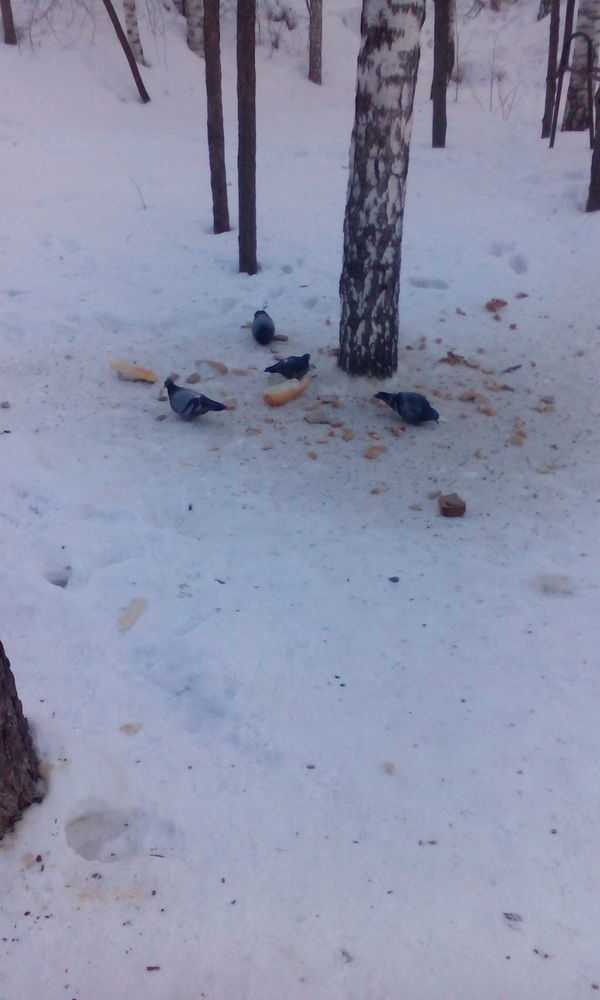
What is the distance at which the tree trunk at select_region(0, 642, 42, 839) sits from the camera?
7.07 feet

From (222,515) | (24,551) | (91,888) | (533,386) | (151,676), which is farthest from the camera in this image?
(533,386)

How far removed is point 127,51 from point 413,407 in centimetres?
883

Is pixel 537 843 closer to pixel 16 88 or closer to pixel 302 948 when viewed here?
pixel 302 948

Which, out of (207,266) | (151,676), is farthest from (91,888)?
(207,266)

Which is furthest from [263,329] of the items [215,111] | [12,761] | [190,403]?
[12,761]

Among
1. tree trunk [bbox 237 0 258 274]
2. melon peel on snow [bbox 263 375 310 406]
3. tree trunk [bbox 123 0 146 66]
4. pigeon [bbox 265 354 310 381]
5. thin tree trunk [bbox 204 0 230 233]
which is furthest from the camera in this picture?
tree trunk [bbox 123 0 146 66]

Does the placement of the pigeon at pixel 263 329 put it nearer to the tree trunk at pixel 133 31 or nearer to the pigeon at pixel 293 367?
the pigeon at pixel 293 367

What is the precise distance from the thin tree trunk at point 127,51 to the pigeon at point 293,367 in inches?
308

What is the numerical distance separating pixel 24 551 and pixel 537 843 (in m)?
2.25

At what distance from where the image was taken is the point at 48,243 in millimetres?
7039

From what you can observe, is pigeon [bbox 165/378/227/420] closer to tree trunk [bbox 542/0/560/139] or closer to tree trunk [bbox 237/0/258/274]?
tree trunk [bbox 237/0/258/274]

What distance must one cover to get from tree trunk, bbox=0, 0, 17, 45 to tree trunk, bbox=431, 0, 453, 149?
611cm

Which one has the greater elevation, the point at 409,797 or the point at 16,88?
the point at 16,88

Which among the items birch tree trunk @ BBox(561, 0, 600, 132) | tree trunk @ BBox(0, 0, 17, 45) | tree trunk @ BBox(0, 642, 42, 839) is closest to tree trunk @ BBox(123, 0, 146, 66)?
tree trunk @ BBox(0, 0, 17, 45)
